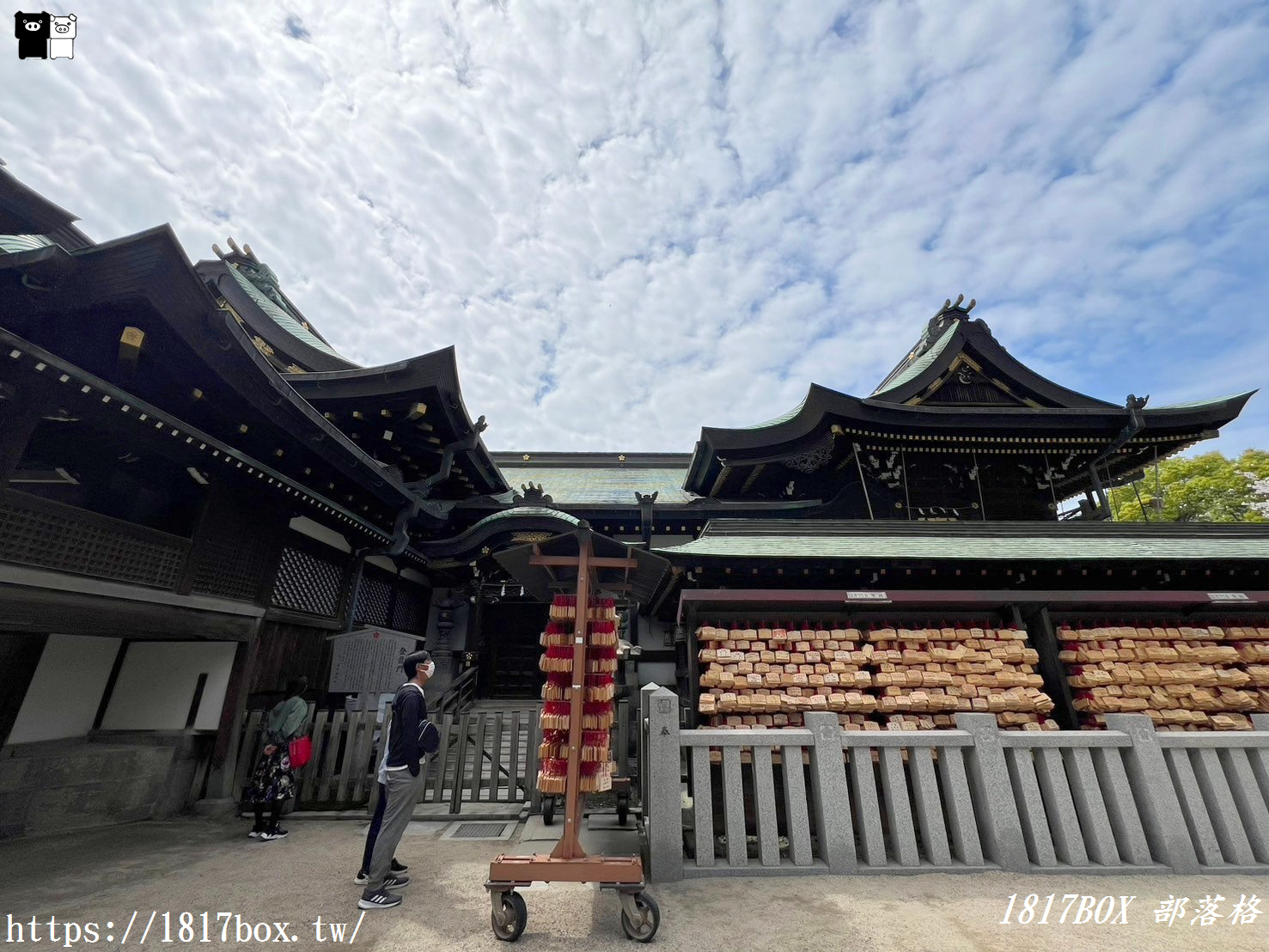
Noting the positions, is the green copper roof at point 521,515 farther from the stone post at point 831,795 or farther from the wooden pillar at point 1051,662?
the wooden pillar at point 1051,662

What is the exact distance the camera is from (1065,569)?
7551 mm

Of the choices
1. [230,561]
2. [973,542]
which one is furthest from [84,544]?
[973,542]

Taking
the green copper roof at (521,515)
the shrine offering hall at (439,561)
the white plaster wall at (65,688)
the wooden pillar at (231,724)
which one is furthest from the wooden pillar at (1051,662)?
the white plaster wall at (65,688)

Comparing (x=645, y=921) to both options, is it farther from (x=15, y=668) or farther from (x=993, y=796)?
(x=15, y=668)

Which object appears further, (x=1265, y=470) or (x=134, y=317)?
(x=1265, y=470)

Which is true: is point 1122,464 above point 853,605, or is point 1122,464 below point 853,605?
above

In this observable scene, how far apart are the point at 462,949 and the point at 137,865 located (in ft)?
13.2

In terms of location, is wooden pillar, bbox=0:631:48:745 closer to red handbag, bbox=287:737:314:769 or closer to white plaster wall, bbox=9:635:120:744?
white plaster wall, bbox=9:635:120:744

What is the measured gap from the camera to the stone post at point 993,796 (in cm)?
505

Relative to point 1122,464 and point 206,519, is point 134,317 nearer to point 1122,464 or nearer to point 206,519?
point 206,519

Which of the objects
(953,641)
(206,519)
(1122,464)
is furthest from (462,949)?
(1122,464)

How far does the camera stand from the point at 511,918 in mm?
3766

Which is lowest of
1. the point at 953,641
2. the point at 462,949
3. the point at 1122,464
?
the point at 462,949

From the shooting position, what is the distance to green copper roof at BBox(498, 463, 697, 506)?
13.9 m
